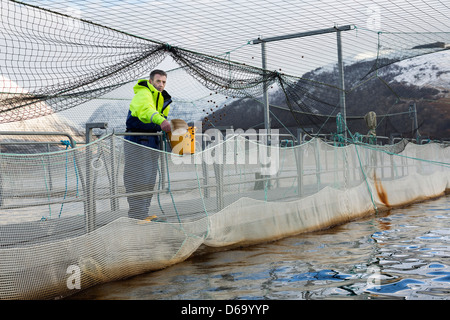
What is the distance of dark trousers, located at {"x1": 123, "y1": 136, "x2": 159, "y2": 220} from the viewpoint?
532cm

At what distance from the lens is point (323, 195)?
27.7 ft

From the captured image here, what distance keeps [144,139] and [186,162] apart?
0.63 m

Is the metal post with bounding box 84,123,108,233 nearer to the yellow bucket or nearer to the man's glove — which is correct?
the man's glove

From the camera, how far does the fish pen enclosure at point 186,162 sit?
4.64 metres

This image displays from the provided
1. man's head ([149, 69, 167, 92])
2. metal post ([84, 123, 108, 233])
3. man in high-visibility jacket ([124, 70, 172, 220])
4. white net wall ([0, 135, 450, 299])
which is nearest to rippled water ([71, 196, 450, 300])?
white net wall ([0, 135, 450, 299])

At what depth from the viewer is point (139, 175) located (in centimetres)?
547

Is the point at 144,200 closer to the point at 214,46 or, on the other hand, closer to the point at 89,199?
the point at 89,199

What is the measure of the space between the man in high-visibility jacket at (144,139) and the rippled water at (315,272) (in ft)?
2.60

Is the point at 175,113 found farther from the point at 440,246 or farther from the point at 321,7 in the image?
the point at 440,246

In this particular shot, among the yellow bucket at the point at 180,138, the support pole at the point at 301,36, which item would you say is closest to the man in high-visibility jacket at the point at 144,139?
the yellow bucket at the point at 180,138

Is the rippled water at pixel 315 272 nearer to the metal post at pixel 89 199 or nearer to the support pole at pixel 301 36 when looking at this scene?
the metal post at pixel 89 199

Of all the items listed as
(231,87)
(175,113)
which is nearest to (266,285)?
(231,87)

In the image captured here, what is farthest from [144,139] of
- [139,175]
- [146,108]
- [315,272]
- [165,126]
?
[315,272]

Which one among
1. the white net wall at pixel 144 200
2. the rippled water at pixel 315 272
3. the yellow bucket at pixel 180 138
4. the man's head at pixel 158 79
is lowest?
the rippled water at pixel 315 272
